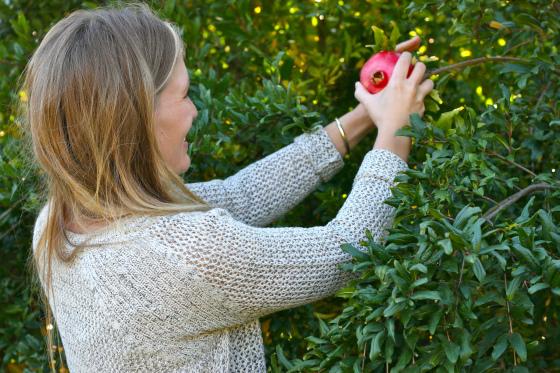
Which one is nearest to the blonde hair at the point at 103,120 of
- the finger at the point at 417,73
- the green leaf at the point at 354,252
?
the green leaf at the point at 354,252

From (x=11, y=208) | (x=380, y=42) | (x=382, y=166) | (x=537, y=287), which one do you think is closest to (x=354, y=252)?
(x=382, y=166)

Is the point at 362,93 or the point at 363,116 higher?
the point at 362,93

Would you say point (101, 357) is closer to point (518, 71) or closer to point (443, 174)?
point (443, 174)

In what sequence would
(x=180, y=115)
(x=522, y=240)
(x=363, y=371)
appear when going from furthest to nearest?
(x=180, y=115)
(x=363, y=371)
(x=522, y=240)

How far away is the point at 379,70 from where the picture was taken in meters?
2.07

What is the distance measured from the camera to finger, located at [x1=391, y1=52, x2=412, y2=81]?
199cm

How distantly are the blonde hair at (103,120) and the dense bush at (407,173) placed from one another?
17.5 inches

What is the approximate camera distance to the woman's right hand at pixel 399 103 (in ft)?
6.45

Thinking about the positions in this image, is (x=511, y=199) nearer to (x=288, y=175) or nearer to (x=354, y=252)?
(x=354, y=252)

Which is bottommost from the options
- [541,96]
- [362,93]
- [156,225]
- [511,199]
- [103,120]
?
[541,96]

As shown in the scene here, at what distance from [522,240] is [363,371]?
1.24ft

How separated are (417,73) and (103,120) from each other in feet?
2.38

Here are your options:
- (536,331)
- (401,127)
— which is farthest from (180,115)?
(536,331)

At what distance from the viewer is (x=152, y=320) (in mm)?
1752
